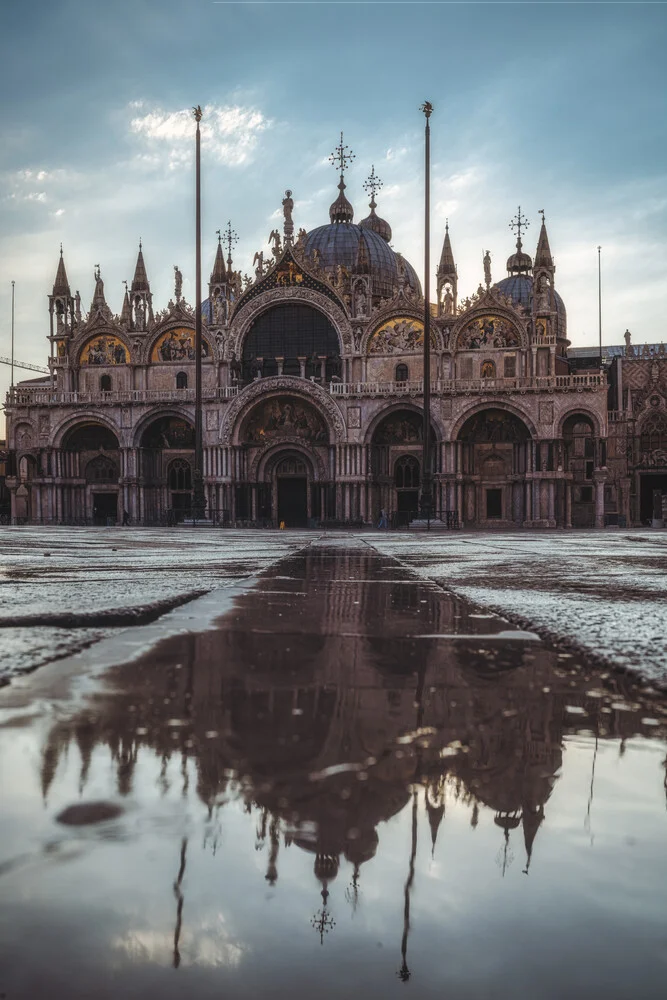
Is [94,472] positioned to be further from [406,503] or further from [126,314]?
[406,503]

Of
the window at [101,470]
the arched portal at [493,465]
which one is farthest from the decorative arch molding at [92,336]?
the arched portal at [493,465]

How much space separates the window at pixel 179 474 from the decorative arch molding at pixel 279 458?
3.72 metres

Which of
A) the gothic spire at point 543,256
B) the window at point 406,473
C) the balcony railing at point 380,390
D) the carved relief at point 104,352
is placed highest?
the gothic spire at point 543,256

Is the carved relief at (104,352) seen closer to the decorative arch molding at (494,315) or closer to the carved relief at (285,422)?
the carved relief at (285,422)

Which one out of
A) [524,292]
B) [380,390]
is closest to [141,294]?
[380,390]

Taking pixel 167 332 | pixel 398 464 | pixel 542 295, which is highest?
pixel 542 295

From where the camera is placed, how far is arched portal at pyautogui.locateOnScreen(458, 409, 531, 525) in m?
37.8

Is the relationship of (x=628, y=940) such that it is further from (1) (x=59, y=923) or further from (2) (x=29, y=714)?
(2) (x=29, y=714)

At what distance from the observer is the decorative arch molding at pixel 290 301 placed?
127 feet

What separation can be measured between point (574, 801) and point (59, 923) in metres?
0.58

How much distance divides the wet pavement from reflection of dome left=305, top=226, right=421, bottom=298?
147 ft

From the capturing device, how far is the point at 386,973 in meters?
0.67

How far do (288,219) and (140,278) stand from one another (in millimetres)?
8101

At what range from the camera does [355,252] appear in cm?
Answer: 4700
